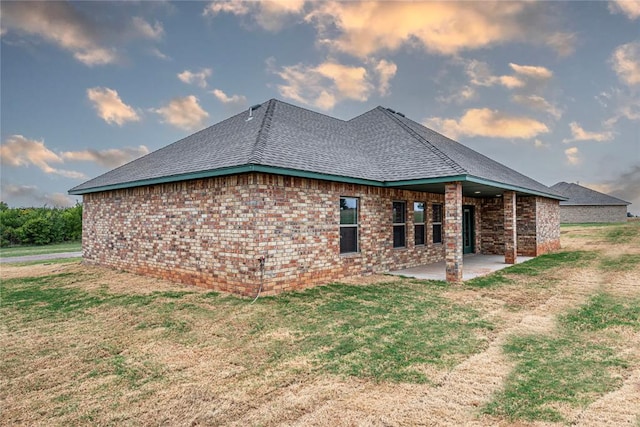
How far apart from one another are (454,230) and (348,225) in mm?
2976

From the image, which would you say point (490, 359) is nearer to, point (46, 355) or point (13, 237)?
point (46, 355)

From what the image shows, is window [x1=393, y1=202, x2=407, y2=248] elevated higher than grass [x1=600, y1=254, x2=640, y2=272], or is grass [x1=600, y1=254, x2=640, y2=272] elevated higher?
window [x1=393, y1=202, x2=407, y2=248]

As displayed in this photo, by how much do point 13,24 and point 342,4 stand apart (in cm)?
1229

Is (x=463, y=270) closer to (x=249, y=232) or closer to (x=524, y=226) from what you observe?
(x=524, y=226)

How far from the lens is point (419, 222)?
41.3 ft

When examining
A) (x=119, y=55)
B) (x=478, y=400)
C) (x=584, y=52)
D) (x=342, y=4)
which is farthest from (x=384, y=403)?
(x=584, y=52)

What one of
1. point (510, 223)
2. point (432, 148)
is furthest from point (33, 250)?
point (510, 223)

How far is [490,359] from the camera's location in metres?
4.26

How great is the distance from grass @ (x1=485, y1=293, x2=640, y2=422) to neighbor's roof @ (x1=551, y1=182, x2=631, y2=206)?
42462mm

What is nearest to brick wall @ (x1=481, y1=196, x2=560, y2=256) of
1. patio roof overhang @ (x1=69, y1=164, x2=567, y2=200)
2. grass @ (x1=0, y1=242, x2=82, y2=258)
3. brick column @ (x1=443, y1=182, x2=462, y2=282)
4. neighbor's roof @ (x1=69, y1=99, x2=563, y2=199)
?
neighbor's roof @ (x1=69, y1=99, x2=563, y2=199)

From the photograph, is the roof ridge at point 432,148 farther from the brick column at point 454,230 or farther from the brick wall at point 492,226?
the brick wall at point 492,226

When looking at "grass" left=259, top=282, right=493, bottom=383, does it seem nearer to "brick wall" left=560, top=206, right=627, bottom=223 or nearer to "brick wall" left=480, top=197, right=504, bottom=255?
"brick wall" left=480, top=197, right=504, bottom=255

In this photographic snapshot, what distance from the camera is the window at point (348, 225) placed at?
9664 millimetres

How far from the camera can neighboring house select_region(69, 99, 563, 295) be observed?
773cm
